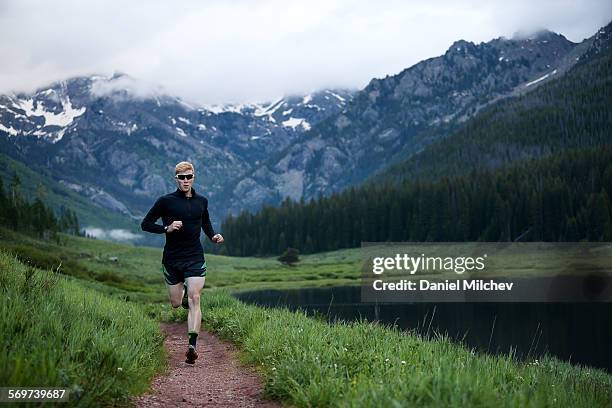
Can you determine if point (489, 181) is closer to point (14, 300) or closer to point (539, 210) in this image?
point (539, 210)

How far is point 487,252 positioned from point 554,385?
126275 millimetres

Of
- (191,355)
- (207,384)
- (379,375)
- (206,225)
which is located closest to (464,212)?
(206,225)

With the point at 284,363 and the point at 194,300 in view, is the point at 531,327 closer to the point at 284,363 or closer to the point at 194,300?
the point at 194,300

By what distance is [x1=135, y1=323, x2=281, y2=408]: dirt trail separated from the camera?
28.1 feet

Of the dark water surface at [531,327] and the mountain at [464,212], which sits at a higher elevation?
the mountain at [464,212]

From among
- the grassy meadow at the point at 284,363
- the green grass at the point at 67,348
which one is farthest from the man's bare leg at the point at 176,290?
the green grass at the point at 67,348

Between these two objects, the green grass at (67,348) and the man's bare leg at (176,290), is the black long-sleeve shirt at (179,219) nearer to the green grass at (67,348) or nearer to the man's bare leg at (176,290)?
the man's bare leg at (176,290)

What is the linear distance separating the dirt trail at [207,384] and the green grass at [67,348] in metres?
0.33

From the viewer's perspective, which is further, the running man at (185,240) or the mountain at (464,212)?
the mountain at (464,212)

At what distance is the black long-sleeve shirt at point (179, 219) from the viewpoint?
1198 centimetres

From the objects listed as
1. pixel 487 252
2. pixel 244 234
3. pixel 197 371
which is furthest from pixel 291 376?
pixel 244 234

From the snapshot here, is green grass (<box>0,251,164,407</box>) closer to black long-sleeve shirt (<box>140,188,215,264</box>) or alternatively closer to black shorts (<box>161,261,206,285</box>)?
black shorts (<box>161,261,206,285</box>)

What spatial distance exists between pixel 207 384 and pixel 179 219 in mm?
3667

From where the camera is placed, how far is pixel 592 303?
169ft
